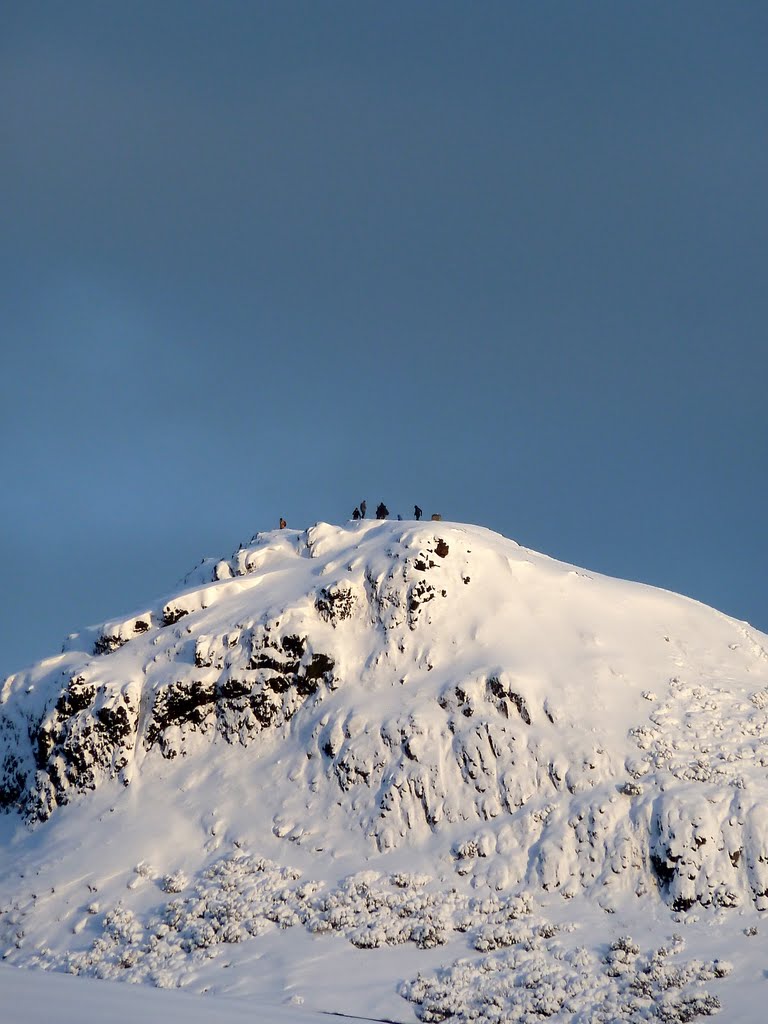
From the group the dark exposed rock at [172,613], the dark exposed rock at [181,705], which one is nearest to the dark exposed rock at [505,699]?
the dark exposed rock at [181,705]

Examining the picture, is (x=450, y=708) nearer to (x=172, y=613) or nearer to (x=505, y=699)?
(x=505, y=699)

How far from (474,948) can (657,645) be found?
2077 cm

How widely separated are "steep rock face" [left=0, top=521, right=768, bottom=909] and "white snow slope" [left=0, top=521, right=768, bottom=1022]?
0.42 ft

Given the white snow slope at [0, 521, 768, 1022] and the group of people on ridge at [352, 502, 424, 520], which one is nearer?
the white snow slope at [0, 521, 768, 1022]

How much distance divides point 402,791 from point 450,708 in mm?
4640

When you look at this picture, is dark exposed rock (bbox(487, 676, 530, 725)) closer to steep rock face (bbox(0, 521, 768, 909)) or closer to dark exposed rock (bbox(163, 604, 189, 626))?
steep rock face (bbox(0, 521, 768, 909))

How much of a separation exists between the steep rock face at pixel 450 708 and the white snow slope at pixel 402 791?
128 millimetres

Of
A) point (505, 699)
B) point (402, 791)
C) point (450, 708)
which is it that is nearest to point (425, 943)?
point (402, 791)

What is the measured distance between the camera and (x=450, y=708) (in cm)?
4281

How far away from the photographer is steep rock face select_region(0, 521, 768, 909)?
36.7 metres

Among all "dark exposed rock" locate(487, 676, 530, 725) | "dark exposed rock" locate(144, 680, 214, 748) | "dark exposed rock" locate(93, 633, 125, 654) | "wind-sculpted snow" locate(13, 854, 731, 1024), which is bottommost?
"wind-sculpted snow" locate(13, 854, 731, 1024)

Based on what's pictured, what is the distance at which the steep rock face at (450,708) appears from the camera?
120ft

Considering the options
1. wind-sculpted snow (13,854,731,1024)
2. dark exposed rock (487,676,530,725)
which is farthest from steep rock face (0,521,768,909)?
wind-sculpted snow (13,854,731,1024)

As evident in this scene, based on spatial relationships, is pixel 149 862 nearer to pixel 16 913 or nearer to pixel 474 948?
pixel 16 913
